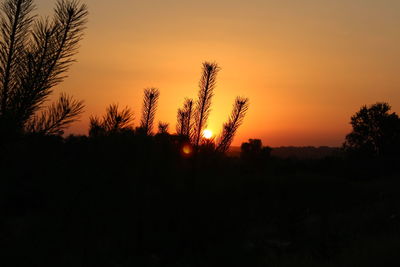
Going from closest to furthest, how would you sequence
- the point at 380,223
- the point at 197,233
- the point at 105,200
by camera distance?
the point at 105,200, the point at 197,233, the point at 380,223

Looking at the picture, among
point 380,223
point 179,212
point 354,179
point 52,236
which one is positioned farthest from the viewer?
point 354,179

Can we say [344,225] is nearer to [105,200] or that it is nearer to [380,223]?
[380,223]

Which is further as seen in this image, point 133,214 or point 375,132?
point 375,132

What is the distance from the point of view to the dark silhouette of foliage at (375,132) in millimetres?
45031

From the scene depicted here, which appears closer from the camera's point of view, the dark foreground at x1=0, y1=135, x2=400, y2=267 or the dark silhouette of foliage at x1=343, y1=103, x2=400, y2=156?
the dark foreground at x1=0, y1=135, x2=400, y2=267

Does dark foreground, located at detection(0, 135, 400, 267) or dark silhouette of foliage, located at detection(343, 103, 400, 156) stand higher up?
dark silhouette of foliage, located at detection(343, 103, 400, 156)

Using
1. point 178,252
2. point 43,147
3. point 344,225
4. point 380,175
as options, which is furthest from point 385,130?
point 43,147

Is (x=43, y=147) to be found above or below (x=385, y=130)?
below

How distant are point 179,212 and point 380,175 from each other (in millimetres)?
32149

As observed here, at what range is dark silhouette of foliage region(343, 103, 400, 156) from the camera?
1773 inches

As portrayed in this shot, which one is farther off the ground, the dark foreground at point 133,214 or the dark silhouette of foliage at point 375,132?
the dark silhouette of foliage at point 375,132

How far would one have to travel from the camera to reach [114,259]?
657 centimetres

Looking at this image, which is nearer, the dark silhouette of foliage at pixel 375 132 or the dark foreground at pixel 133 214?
the dark foreground at pixel 133 214

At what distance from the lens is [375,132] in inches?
1796
